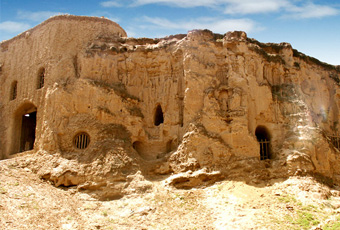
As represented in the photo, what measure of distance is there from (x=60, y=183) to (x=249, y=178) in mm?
9023

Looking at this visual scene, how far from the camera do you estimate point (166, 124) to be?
21922 millimetres

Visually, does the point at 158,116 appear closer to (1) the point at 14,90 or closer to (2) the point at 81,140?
(2) the point at 81,140

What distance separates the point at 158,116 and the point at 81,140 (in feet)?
15.4

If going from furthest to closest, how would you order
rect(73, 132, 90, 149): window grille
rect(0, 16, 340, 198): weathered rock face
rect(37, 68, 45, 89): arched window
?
rect(37, 68, 45, 89): arched window → rect(73, 132, 90, 149): window grille → rect(0, 16, 340, 198): weathered rock face

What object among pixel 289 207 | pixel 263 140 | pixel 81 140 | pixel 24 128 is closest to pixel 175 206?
pixel 289 207

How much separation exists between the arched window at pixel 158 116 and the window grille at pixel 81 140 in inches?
160

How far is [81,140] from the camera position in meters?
21.0

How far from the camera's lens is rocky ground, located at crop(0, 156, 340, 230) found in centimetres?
1623

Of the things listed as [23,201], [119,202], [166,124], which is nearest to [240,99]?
[166,124]

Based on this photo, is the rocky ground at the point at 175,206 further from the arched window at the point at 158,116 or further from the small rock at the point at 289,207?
the arched window at the point at 158,116

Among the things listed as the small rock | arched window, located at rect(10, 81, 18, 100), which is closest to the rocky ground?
the small rock

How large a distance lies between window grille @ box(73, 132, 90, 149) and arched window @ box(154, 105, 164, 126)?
406 centimetres

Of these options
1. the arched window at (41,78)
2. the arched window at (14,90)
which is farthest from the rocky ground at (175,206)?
the arched window at (14,90)

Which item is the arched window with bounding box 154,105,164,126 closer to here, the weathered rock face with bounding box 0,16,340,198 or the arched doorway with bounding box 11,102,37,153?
the weathered rock face with bounding box 0,16,340,198
